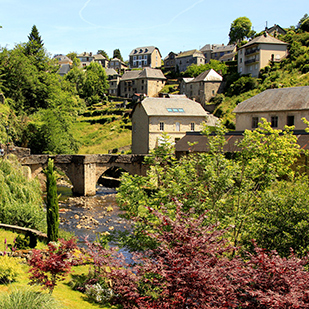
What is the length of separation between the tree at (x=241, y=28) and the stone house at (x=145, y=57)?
82.8 feet

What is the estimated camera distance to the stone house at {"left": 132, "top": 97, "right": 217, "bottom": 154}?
40.3 meters

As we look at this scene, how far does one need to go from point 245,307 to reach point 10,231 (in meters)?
13.4

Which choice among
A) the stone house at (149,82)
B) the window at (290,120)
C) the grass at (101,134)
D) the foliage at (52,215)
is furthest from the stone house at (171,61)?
the foliage at (52,215)

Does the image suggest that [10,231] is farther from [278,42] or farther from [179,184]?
[278,42]

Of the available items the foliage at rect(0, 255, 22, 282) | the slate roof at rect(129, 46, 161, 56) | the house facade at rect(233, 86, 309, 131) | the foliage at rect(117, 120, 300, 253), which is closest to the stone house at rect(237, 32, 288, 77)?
the house facade at rect(233, 86, 309, 131)

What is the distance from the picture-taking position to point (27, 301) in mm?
7254

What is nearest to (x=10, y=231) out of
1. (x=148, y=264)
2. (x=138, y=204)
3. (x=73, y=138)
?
(x=138, y=204)

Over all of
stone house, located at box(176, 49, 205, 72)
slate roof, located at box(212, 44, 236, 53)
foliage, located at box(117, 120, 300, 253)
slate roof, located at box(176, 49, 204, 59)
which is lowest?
foliage, located at box(117, 120, 300, 253)

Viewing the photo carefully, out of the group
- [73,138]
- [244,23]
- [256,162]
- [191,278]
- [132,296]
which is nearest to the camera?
[191,278]

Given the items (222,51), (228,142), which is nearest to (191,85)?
(222,51)

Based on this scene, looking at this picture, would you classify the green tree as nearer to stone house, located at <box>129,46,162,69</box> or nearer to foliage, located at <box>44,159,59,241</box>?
stone house, located at <box>129,46,162,69</box>

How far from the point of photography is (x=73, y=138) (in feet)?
141

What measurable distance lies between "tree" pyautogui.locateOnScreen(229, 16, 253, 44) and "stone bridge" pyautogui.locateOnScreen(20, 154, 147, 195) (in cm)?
7464

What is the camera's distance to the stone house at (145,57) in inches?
4205
